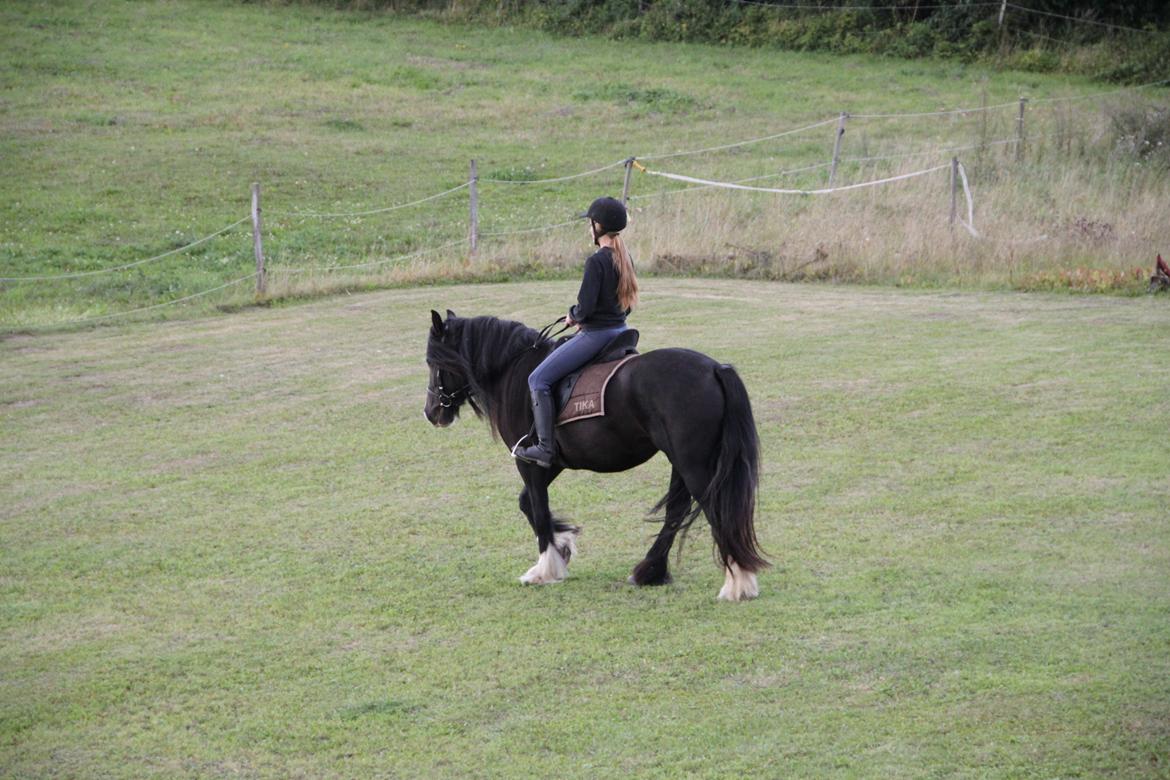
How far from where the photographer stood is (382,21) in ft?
136

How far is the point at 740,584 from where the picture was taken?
6.61 metres

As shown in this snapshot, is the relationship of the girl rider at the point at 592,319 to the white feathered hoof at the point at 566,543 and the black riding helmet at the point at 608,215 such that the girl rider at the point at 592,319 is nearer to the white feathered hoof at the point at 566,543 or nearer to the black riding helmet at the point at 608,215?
the black riding helmet at the point at 608,215

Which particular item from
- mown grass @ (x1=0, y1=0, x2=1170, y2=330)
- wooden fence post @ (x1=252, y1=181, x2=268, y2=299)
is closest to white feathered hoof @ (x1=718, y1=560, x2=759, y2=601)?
mown grass @ (x1=0, y1=0, x2=1170, y2=330)

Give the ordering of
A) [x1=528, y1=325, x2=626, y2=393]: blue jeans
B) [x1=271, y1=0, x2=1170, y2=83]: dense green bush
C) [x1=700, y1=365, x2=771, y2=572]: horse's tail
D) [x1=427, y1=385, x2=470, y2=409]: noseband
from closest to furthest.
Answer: [x1=700, y1=365, x2=771, y2=572]: horse's tail, [x1=528, y1=325, x2=626, y2=393]: blue jeans, [x1=427, y1=385, x2=470, y2=409]: noseband, [x1=271, y1=0, x2=1170, y2=83]: dense green bush

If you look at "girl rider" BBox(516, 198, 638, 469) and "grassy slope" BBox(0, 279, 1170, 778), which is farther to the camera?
"girl rider" BBox(516, 198, 638, 469)

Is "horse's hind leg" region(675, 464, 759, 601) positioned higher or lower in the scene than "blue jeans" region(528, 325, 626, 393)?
lower

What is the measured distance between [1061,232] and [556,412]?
12.2 m

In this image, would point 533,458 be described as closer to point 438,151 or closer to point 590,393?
point 590,393

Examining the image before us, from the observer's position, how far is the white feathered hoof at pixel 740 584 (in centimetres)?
660

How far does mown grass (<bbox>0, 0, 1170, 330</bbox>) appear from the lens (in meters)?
18.1

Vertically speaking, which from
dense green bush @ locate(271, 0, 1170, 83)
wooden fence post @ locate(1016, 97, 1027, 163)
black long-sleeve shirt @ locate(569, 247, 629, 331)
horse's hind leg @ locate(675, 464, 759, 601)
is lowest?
horse's hind leg @ locate(675, 464, 759, 601)

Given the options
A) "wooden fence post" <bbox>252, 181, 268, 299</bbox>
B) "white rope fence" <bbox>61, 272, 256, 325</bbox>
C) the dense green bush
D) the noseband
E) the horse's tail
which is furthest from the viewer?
the dense green bush

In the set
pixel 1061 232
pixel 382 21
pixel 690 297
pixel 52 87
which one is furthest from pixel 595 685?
pixel 382 21

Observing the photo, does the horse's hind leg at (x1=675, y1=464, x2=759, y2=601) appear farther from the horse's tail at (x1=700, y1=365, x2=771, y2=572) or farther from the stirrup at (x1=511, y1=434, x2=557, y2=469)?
the stirrup at (x1=511, y1=434, x2=557, y2=469)
